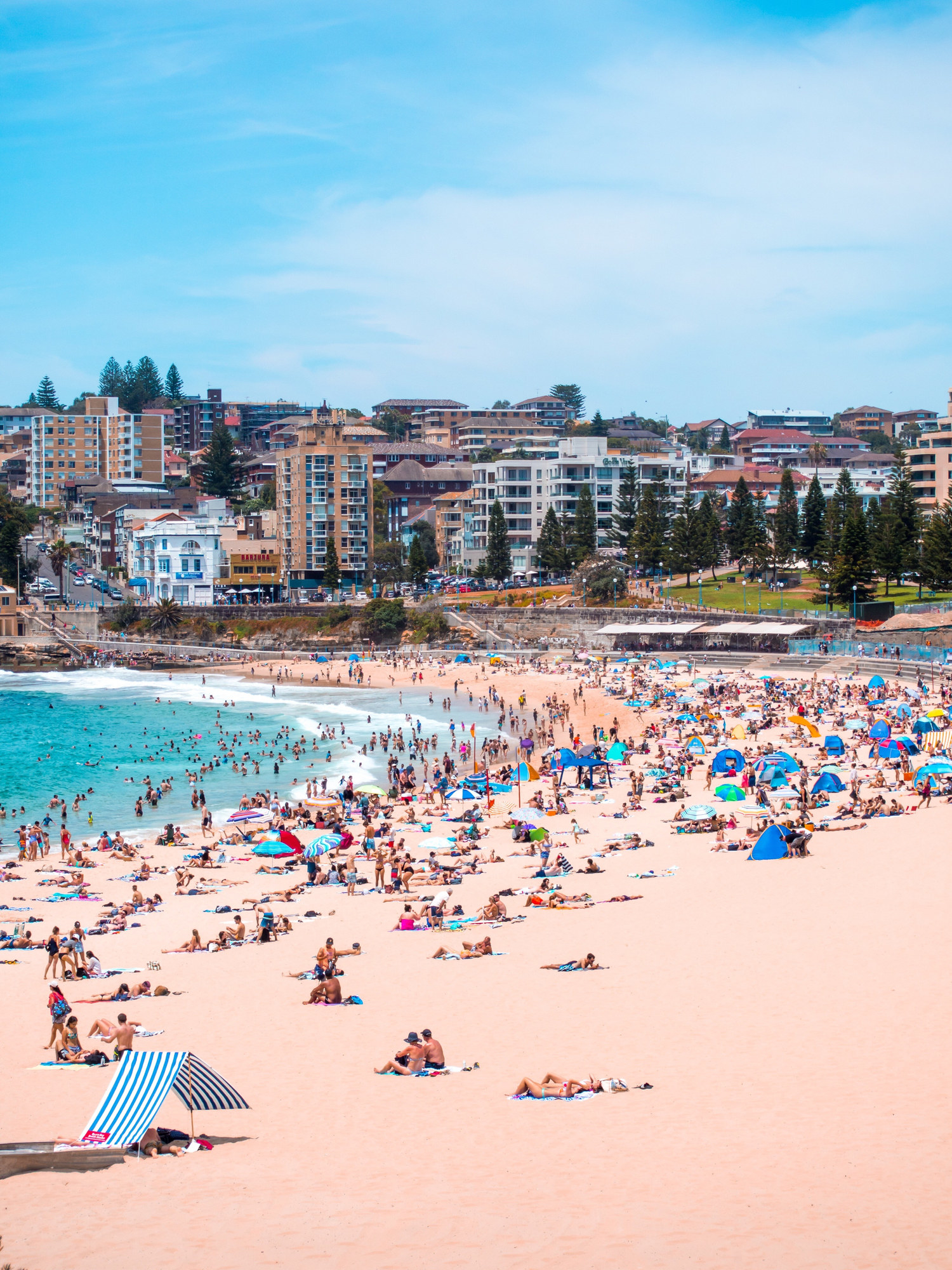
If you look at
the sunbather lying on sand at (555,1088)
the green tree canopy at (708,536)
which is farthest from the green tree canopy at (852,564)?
the sunbather lying on sand at (555,1088)

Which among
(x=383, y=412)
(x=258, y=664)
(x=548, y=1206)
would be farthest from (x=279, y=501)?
(x=548, y=1206)

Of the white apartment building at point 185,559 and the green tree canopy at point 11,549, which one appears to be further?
the green tree canopy at point 11,549

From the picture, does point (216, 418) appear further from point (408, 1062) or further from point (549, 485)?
point (408, 1062)

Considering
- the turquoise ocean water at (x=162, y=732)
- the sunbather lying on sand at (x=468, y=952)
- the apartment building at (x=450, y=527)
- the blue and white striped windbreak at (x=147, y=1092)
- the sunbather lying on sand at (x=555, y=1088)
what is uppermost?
the apartment building at (x=450, y=527)

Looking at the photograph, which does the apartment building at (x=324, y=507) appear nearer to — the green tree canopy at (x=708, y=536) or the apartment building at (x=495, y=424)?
the green tree canopy at (x=708, y=536)

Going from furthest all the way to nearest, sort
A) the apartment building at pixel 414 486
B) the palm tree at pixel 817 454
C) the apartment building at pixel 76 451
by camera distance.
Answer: the palm tree at pixel 817 454 < the apartment building at pixel 76 451 < the apartment building at pixel 414 486

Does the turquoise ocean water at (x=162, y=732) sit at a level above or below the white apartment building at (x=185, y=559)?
below

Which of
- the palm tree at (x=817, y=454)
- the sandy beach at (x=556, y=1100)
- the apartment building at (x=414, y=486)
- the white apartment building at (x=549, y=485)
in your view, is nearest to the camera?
the sandy beach at (x=556, y=1100)

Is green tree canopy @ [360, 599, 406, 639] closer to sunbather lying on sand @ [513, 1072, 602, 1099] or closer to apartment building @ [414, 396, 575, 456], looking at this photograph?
apartment building @ [414, 396, 575, 456]

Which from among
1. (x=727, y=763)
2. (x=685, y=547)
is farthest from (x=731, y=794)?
(x=685, y=547)
